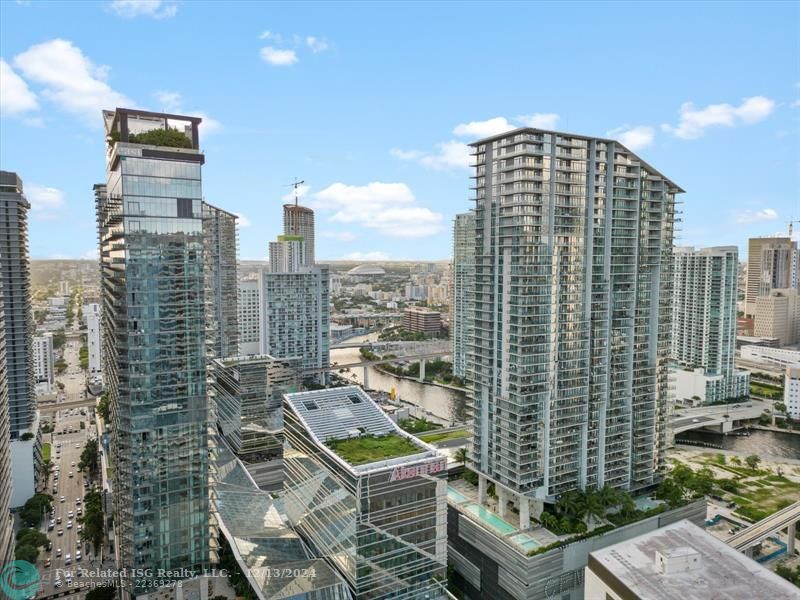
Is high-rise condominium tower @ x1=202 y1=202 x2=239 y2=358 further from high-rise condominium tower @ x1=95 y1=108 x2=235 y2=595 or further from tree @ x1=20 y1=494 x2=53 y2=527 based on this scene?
high-rise condominium tower @ x1=95 y1=108 x2=235 y2=595

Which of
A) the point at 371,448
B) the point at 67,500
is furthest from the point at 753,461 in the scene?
the point at 67,500

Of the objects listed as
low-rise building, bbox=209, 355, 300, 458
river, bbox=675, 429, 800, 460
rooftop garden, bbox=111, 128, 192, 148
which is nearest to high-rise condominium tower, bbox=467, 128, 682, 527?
rooftop garden, bbox=111, 128, 192, 148

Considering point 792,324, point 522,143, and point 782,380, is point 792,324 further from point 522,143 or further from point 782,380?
point 522,143

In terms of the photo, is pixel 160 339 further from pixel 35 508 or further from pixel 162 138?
pixel 35 508

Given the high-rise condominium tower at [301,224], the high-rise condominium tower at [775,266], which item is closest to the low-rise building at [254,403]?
the high-rise condominium tower at [301,224]

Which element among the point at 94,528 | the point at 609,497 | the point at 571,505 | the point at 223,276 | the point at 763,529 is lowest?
the point at 94,528

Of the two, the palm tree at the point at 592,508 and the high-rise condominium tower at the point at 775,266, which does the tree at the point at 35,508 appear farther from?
the high-rise condominium tower at the point at 775,266
